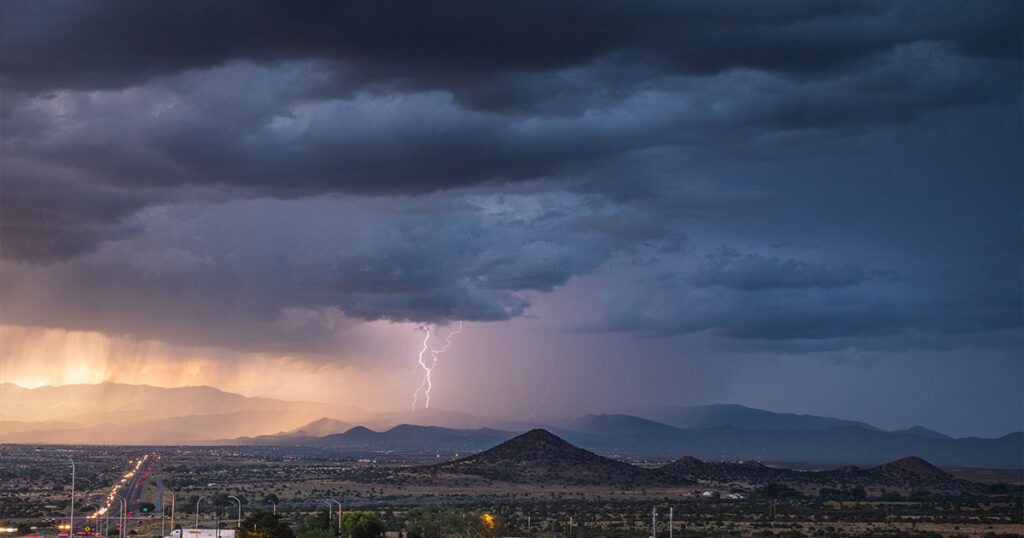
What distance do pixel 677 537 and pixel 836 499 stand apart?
257 ft

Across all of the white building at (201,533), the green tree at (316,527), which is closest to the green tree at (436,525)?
the green tree at (316,527)

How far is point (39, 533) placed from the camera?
348 feet

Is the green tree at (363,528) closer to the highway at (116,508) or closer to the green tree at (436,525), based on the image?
the green tree at (436,525)

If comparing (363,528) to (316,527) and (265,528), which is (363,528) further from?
(265,528)

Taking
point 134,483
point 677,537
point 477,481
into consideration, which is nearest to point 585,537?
point 677,537

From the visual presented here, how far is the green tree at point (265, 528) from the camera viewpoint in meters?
77.9

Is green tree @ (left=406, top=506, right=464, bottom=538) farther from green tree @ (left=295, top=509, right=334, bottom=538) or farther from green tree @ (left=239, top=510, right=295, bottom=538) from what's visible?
green tree @ (left=239, top=510, right=295, bottom=538)

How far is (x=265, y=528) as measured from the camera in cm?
7838

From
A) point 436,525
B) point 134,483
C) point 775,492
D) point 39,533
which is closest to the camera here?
point 436,525

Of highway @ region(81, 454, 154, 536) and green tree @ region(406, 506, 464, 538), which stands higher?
green tree @ region(406, 506, 464, 538)

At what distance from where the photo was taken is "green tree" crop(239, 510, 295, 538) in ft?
255

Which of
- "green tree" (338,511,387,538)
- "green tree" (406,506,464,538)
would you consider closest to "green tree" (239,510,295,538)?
"green tree" (338,511,387,538)

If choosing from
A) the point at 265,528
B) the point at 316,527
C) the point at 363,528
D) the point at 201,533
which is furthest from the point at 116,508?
the point at 265,528

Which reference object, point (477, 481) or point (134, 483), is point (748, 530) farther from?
point (134, 483)
